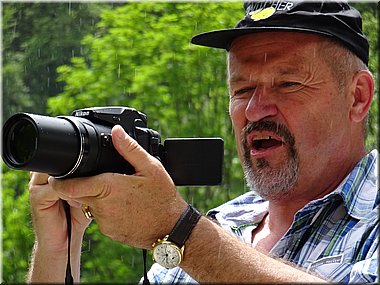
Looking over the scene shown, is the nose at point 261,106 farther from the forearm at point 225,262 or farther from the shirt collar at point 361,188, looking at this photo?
the forearm at point 225,262

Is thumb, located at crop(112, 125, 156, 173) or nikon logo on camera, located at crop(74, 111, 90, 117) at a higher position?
nikon logo on camera, located at crop(74, 111, 90, 117)

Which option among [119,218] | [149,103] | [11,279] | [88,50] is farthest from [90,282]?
[119,218]

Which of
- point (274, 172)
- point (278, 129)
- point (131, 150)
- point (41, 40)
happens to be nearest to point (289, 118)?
point (278, 129)

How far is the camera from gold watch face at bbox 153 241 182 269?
199 cm

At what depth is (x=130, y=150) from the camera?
193cm

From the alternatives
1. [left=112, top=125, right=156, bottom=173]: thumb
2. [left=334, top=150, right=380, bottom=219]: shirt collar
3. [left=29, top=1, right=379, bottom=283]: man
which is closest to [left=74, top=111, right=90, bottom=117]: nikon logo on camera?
[left=112, top=125, right=156, bottom=173]: thumb

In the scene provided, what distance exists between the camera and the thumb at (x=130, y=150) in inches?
75.9

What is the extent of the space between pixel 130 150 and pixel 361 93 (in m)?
0.98

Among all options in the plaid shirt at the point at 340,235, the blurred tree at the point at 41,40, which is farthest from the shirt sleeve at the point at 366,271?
the blurred tree at the point at 41,40

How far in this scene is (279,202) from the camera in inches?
101

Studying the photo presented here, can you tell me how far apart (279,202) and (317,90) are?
0.36 metres

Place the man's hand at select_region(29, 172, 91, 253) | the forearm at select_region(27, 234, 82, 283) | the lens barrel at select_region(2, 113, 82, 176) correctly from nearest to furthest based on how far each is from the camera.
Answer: the lens barrel at select_region(2, 113, 82, 176) < the man's hand at select_region(29, 172, 91, 253) < the forearm at select_region(27, 234, 82, 283)

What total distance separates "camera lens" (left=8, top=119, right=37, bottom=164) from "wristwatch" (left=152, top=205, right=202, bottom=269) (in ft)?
1.23

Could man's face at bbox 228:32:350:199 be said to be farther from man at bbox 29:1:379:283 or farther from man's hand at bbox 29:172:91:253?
man's hand at bbox 29:172:91:253
